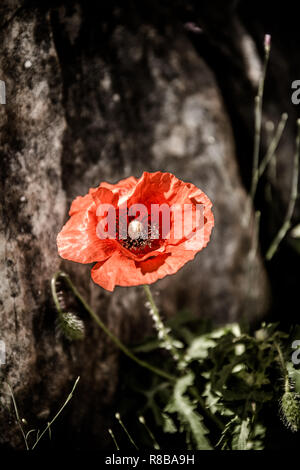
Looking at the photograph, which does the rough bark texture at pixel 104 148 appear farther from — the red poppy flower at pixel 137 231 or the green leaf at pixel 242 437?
the green leaf at pixel 242 437

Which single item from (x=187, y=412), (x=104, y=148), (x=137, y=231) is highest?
(x=104, y=148)

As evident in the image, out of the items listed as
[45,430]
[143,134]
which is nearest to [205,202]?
[45,430]

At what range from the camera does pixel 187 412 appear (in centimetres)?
108

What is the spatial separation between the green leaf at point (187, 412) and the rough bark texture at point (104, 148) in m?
0.27

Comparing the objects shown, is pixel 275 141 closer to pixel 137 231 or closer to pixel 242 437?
pixel 137 231

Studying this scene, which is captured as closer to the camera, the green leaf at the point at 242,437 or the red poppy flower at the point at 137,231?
the red poppy flower at the point at 137,231

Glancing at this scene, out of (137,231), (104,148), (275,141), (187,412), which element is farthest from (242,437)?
(275,141)

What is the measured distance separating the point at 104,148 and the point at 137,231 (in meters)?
0.58

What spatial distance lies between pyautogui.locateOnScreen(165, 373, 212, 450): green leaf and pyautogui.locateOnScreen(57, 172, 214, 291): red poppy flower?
1.63 ft

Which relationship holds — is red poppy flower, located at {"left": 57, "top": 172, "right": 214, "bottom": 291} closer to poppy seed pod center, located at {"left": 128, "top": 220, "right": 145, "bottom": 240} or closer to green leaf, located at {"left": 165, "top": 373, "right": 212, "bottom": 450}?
poppy seed pod center, located at {"left": 128, "top": 220, "right": 145, "bottom": 240}

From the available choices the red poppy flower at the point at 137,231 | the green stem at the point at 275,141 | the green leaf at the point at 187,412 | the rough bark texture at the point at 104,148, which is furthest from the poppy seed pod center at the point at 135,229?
the green stem at the point at 275,141

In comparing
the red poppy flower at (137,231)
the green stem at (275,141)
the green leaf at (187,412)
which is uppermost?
the green stem at (275,141)

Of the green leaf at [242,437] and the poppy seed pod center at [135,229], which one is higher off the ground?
the poppy seed pod center at [135,229]

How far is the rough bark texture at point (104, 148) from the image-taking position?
0.96 meters
